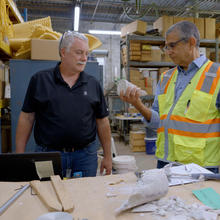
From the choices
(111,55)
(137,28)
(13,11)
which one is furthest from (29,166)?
(111,55)

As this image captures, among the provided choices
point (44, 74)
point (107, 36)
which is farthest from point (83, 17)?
point (44, 74)

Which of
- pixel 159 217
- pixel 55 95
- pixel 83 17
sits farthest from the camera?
pixel 83 17

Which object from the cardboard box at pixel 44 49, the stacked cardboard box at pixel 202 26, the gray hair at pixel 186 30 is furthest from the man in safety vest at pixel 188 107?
the stacked cardboard box at pixel 202 26

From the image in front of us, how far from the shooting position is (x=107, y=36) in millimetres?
9805

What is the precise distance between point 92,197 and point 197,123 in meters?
0.82

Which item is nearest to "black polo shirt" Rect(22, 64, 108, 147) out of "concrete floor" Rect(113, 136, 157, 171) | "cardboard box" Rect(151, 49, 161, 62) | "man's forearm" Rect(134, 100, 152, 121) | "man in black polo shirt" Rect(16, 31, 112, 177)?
"man in black polo shirt" Rect(16, 31, 112, 177)

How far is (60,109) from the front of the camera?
60.7 inches

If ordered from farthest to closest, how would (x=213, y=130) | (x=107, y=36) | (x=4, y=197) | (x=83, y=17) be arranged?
(x=107, y=36) → (x=83, y=17) → (x=213, y=130) → (x=4, y=197)

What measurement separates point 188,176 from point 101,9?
716 centimetres

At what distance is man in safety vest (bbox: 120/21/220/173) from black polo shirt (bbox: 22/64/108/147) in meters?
0.40

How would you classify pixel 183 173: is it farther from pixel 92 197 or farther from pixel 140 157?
pixel 140 157

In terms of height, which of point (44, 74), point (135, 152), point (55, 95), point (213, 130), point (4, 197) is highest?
point (44, 74)

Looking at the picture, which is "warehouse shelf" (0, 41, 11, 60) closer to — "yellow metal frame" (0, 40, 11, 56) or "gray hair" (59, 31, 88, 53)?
"yellow metal frame" (0, 40, 11, 56)

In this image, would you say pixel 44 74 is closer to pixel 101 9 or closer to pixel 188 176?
pixel 188 176
